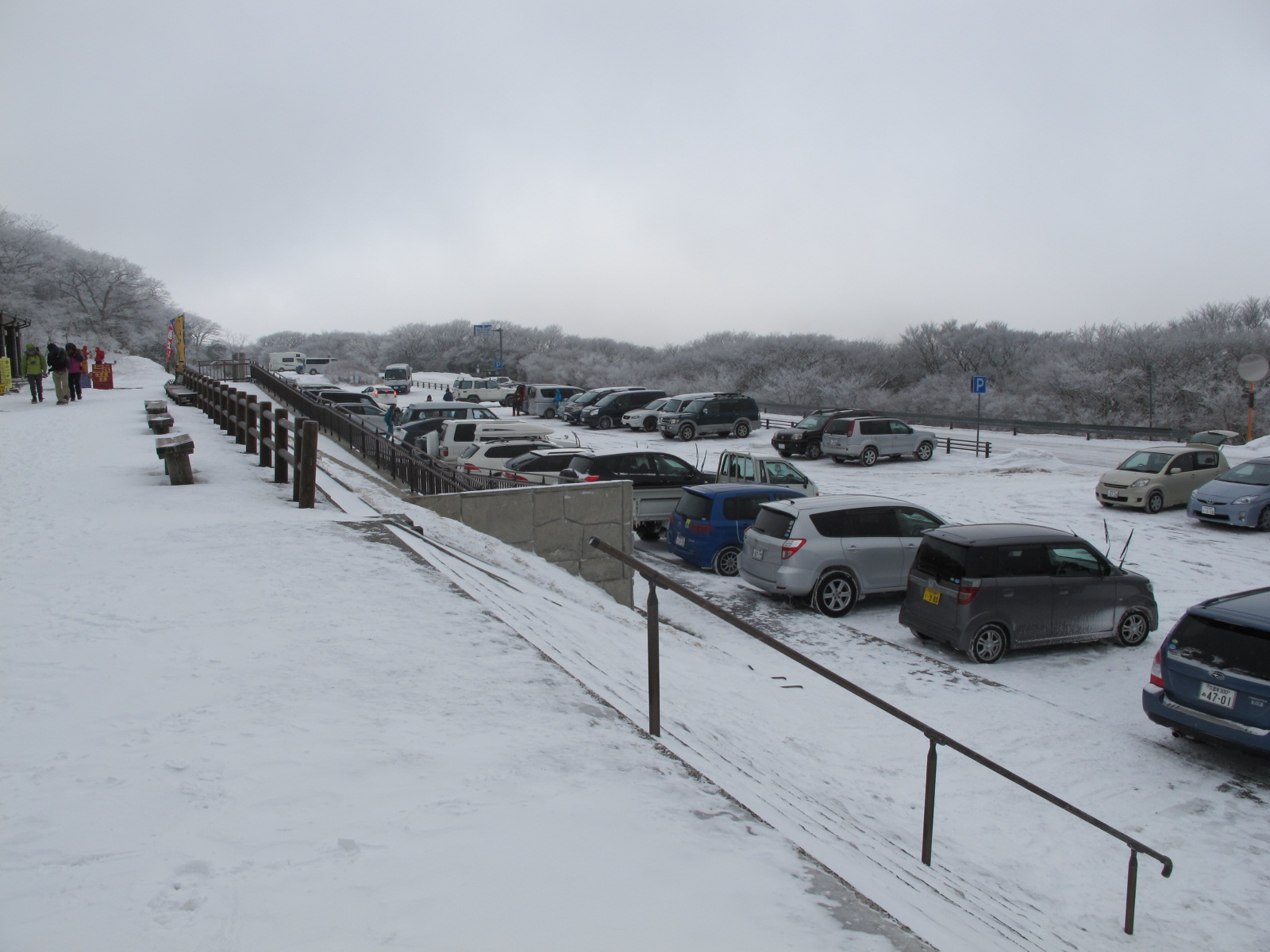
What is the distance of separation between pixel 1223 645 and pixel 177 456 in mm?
12101

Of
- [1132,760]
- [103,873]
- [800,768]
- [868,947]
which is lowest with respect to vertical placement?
[1132,760]

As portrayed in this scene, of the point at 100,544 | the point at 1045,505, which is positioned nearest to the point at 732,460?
the point at 1045,505

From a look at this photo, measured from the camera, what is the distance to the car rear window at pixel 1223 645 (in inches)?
284

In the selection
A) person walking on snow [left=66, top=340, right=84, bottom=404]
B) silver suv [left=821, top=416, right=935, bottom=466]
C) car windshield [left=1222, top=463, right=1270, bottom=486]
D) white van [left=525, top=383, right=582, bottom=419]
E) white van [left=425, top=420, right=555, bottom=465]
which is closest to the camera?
car windshield [left=1222, top=463, right=1270, bottom=486]

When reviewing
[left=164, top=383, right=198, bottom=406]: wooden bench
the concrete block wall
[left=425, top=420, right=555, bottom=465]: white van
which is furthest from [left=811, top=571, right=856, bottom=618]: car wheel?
[left=164, top=383, right=198, bottom=406]: wooden bench

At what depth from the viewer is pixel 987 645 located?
10.4m

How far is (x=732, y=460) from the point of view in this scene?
765 inches

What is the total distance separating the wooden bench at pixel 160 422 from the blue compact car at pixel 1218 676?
14791 mm

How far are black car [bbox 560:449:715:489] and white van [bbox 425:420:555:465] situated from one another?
5.07 metres

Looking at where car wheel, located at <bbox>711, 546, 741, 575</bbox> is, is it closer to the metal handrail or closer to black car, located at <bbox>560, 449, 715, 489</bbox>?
black car, located at <bbox>560, 449, 715, 489</bbox>

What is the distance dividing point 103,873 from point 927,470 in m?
26.9

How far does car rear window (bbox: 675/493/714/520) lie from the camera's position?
48.3 feet

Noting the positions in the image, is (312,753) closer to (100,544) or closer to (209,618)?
(209,618)

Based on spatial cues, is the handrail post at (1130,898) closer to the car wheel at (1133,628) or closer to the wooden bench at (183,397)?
the car wheel at (1133,628)
